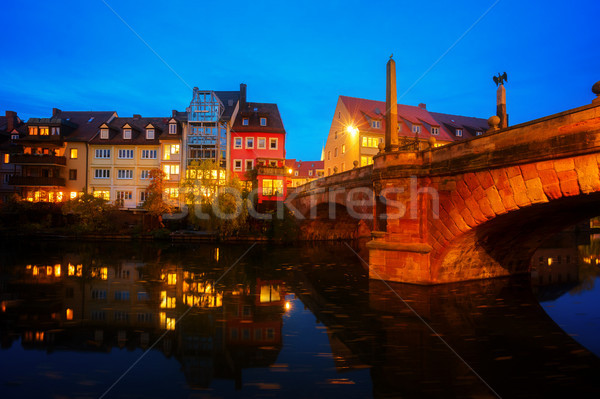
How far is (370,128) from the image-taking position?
152 feet

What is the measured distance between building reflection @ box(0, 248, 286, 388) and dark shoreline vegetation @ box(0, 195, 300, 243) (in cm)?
1650

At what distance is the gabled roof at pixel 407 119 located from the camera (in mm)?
47500

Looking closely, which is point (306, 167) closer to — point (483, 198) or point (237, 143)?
point (237, 143)

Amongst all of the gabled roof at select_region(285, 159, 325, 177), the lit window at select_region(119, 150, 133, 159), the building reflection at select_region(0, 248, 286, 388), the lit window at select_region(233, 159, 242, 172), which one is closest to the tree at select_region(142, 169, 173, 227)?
the lit window at select_region(119, 150, 133, 159)

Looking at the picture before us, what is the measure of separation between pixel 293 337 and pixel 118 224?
36964 mm

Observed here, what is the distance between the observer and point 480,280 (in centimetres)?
1578

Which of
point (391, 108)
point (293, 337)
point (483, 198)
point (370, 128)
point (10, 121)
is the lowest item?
point (293, 337)

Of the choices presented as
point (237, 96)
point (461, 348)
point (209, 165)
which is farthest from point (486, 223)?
point (237, 96)

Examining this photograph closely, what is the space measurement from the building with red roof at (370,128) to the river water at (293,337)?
30.3m

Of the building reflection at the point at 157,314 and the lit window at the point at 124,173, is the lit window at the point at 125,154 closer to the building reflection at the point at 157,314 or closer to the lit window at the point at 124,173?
the lit window at the point at 124,173

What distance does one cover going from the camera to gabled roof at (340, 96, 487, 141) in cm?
4750

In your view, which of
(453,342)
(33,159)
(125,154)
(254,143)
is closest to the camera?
(453,342)

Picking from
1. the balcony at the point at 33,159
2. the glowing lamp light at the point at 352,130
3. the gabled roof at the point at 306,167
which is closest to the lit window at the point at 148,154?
the balcony at the point at 33,159

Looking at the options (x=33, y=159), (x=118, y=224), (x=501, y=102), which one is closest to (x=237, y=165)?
(x=118, y=224)
